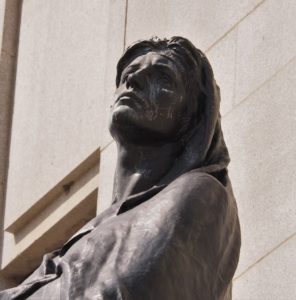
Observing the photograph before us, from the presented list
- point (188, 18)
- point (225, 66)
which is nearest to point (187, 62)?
point (225, 66)

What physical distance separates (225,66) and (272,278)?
1.34 metres

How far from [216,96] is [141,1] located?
363 centimetres

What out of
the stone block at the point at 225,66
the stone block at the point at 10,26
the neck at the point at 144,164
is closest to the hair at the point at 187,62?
the neck at the point at 144,164

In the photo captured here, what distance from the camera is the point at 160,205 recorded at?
656cm

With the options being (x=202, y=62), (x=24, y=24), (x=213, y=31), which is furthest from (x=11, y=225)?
(x=202, y=62)

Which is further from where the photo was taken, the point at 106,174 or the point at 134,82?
the point at 106,174

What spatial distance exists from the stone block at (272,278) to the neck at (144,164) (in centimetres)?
141

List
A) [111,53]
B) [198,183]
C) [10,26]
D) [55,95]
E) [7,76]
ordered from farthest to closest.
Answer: [10,26], [7,76], [55,95], [111,53], [198,183]

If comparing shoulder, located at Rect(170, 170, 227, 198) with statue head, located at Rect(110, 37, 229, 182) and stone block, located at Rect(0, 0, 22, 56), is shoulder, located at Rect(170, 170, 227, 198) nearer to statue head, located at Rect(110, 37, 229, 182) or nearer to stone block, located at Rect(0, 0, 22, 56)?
statue head, located at Rect(110, 37, 229, 182)

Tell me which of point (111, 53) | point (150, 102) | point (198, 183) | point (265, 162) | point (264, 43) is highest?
point (150, 102)

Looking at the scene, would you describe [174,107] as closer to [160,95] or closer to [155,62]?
[160,95]

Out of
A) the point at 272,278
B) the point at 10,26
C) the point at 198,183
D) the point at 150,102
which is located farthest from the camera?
the point at 10,26

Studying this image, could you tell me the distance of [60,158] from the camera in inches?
452

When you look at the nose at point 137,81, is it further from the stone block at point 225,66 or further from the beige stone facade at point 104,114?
the stone block at point 225,66
